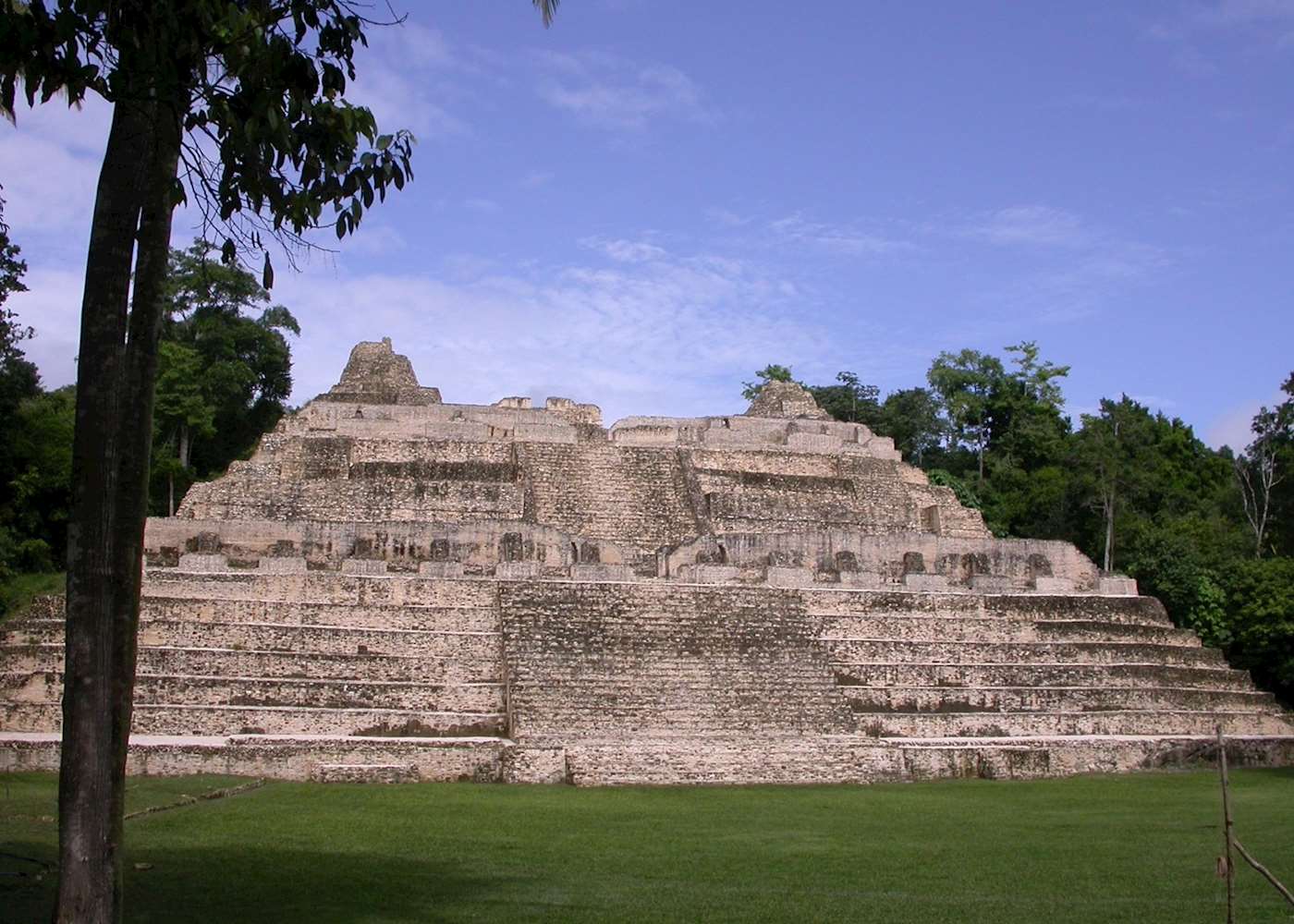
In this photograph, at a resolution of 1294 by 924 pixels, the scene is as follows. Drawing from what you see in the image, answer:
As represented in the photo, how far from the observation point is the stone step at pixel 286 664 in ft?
62.2

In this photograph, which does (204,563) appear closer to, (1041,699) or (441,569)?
(441,569)

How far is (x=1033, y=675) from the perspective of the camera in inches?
858

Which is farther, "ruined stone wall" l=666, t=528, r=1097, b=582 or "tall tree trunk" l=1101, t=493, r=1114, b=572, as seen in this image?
"tall tree trunk" l=1101, t=493, r=1114, b=572

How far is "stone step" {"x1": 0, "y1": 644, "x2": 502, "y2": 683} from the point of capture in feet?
62.2

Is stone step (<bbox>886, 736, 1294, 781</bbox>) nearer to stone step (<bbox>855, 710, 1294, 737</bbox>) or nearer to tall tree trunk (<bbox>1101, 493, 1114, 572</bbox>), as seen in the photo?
stone step (<bbox>855, 710, 1294, 737</bbox>)

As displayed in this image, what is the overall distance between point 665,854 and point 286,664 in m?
9.71

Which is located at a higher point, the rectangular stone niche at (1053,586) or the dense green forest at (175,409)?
the dense green forest at (175,409)

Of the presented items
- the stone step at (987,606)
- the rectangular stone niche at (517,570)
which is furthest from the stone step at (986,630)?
the rectangular stone niche at (517,570)

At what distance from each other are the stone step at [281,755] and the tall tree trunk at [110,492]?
32.8ft

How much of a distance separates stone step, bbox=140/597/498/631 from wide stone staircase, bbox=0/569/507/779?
20 millimetres

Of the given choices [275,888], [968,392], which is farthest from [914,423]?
[275,888]

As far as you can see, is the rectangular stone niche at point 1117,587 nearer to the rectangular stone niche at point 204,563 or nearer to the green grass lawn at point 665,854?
the green grass lawn at point 665,854

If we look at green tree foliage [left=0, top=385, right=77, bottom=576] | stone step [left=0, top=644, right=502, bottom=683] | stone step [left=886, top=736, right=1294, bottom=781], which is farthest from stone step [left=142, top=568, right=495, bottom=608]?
stone step [left=886, top=736, right=1294, bottom=781]

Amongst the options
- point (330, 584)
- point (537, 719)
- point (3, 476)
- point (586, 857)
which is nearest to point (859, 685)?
point (537, 719)
